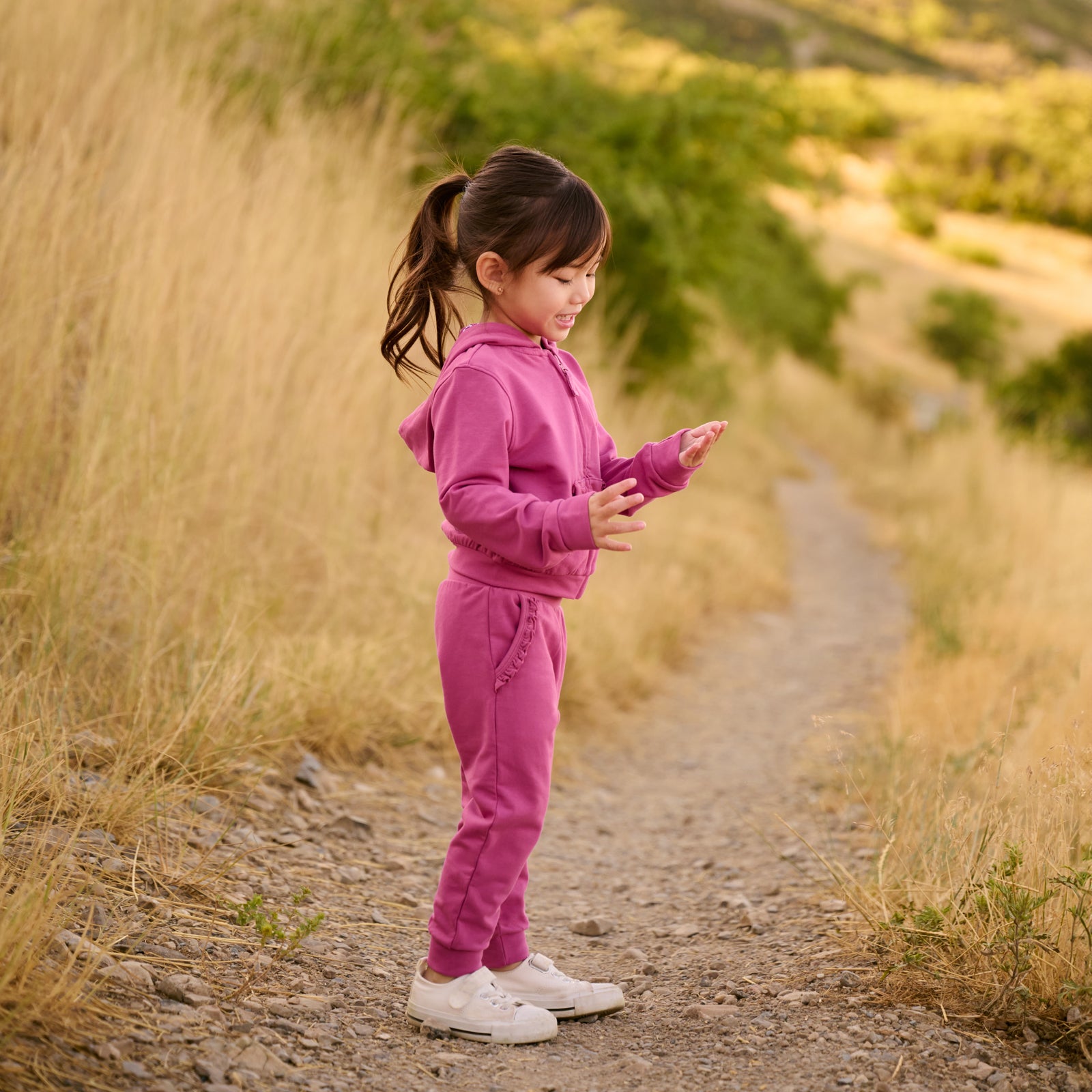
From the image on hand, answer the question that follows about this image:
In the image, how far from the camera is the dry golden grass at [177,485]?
2678 mm

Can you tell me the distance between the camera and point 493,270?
221cm

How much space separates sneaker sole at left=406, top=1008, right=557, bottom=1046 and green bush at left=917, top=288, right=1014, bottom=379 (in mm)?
26516

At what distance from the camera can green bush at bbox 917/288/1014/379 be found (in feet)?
87.6

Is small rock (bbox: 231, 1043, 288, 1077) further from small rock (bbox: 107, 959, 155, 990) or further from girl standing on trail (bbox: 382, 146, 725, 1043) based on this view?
girl standing on trail (bbox: 382, 146, 725, 1043)

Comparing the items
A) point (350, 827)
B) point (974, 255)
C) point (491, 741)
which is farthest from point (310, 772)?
point (974, 255)

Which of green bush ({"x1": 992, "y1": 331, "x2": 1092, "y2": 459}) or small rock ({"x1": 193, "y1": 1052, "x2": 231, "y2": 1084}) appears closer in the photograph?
small rock ({"x1": 193, "y1": 1052, "x2": 231, "y2": 1084})

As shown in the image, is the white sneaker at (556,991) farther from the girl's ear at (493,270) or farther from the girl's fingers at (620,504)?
the girl's ear at (493,270)

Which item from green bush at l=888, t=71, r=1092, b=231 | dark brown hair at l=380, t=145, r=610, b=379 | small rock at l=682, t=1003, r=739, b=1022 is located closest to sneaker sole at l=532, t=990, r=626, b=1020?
small rock at l=682, t=1003, r=739, b=1022

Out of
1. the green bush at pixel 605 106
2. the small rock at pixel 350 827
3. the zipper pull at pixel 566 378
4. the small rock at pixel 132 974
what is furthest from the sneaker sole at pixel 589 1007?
the green bush at pixel 605 106

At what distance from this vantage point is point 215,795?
2.97 metres

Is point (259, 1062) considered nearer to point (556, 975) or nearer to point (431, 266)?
point (556, 975)

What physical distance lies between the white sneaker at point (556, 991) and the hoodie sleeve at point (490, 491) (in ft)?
3.05

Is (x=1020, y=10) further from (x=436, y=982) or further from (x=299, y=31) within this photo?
(x=436, y=982)

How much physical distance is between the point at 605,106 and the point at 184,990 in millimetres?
7125
